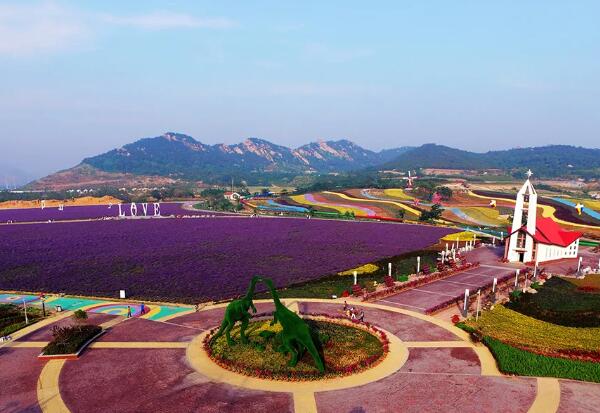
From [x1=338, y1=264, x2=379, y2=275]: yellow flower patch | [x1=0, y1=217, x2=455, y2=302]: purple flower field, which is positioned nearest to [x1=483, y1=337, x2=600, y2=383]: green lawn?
[x1=338, y1=264, x2=379, y2=275]: yellow flower patch

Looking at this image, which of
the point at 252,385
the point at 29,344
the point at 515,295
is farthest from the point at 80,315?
the point at 515,295

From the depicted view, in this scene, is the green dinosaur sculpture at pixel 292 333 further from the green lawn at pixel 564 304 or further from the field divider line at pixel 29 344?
the green lawn at pixel 564 304

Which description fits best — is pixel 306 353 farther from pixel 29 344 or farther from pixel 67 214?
pixel 67 214

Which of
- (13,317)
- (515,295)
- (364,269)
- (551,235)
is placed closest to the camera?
(13,317)

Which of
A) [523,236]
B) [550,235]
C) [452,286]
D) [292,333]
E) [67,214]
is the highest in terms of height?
[523,236]

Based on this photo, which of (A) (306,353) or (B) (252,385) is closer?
(B) (252,385)

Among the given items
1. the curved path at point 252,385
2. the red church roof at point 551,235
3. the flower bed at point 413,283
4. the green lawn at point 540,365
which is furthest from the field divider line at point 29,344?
the red church roof at point 551,235

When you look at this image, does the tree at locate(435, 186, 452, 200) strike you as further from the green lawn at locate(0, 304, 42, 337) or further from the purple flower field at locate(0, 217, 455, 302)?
the green lawn at locate(0, 304, 42, 337)
